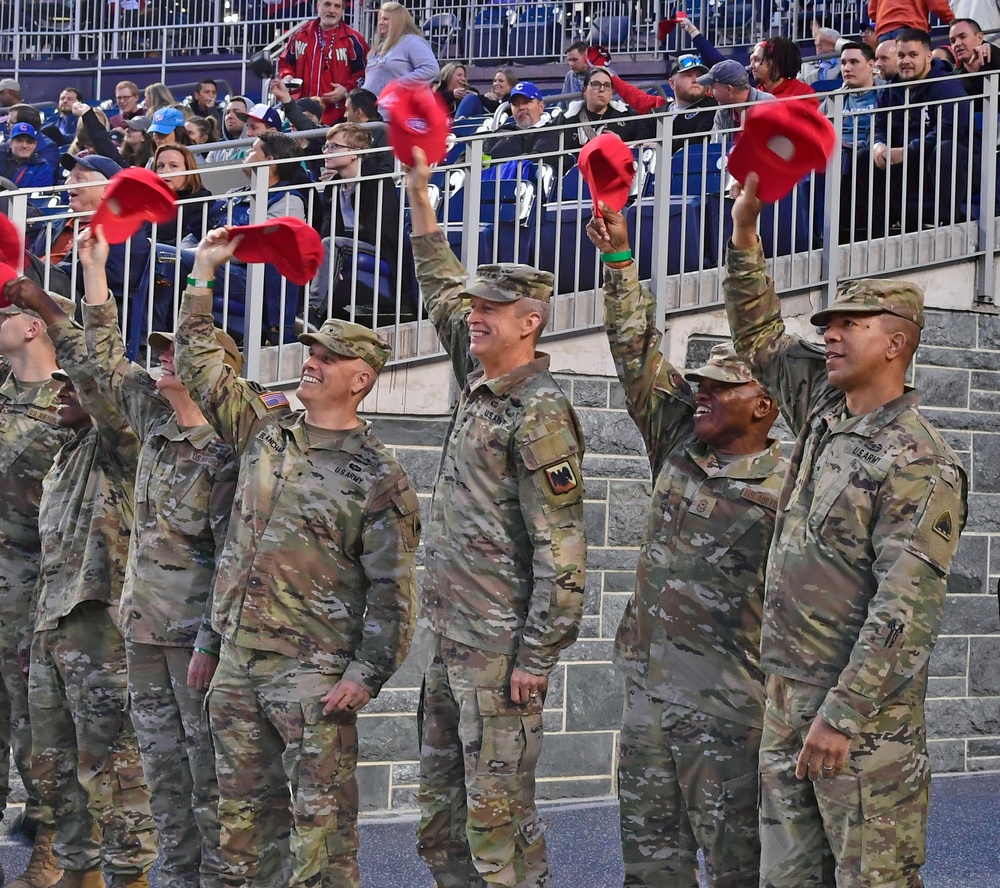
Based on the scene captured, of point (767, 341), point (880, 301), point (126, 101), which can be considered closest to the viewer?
point (880, 301)

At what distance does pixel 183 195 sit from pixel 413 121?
2.45 metres

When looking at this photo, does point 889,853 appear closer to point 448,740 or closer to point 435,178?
point 448,740

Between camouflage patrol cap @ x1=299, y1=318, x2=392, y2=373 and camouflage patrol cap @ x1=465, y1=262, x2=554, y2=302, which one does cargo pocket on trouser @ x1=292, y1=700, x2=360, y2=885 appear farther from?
camouflage patrol cap @ x1=465, y1=262, x2=554, y2=302

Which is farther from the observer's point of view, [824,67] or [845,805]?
→ [824,67]

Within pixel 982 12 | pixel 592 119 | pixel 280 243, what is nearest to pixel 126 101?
pixel 592 119

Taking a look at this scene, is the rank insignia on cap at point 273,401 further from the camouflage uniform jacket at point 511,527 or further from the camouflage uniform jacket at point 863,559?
the camouflage uniform jacket at point 863,559

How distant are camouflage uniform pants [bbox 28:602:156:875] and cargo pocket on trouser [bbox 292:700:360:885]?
83 centimetres

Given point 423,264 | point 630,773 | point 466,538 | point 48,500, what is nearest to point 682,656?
point 630,773

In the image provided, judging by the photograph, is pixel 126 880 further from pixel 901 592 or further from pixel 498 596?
pixel 901 592

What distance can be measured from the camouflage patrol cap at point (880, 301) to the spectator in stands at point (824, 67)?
20.2ft

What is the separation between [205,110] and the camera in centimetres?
1258

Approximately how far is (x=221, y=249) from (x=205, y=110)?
7.76m

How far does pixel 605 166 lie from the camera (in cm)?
464

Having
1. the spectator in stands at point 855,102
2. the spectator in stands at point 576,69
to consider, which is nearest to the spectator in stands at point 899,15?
the spectator in stands at point 855,102
